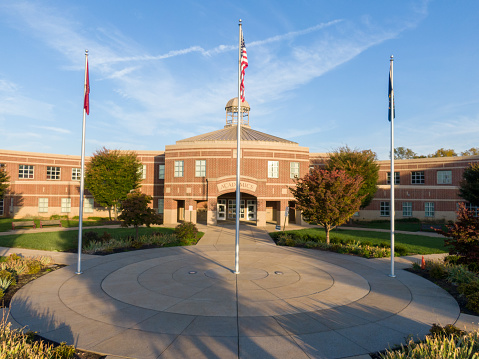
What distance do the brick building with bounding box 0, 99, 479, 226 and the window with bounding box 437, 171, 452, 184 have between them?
0.39 feet

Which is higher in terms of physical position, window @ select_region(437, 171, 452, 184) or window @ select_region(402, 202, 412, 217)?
window @ select_region(437, 171, 452, 184)

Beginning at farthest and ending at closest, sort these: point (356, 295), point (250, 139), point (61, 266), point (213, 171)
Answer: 1. point (250, 139)
2. point (213, 171)
3. point (61, 266)
4. point (356, 295)

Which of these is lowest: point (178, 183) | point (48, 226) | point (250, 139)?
point (48, 226)

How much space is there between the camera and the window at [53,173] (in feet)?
137

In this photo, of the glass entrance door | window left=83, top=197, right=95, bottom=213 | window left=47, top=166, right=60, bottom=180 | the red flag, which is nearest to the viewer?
the red flag

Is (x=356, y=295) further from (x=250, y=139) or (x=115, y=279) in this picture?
(x=250, y=139)

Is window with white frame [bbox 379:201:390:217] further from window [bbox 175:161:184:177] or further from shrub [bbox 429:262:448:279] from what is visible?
shrub [bbox 429:262:448:279]

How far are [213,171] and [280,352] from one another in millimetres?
28599

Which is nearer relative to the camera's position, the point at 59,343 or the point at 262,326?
the point at 59,343

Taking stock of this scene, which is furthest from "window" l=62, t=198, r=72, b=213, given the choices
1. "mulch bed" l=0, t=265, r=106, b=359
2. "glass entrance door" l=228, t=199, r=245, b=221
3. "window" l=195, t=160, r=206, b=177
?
"mulch bed" l=0, t=265, r=106, b=359

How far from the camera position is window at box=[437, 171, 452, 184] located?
4131cm

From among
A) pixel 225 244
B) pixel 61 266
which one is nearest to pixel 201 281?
pixel 61 266

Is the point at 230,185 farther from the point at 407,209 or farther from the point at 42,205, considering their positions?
the point at 407,209

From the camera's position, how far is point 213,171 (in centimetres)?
3450
